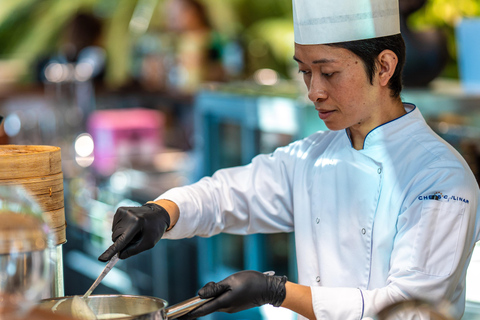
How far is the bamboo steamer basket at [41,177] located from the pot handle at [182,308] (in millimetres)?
317

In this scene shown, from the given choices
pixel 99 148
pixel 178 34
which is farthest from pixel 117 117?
pixel 178 34

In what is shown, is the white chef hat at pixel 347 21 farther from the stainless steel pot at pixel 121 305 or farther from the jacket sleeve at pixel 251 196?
the stainless steel pot at pixel 121 305

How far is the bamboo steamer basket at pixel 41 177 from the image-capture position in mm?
1180

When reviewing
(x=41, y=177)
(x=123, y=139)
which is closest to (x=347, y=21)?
(x=41, y=177)

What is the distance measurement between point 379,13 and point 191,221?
0.71 m

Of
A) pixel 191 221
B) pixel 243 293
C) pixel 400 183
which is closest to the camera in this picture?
pixel 243 293

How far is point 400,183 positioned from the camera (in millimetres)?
1424

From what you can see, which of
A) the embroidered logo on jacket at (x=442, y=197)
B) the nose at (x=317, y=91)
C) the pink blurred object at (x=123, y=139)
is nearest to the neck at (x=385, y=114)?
A: the nose at (x=317, y=91)

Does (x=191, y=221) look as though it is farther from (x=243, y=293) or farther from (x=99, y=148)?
(x=99, y=148)

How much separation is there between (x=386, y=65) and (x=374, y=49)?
0.16 feet

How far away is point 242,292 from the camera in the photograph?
4.04 feet

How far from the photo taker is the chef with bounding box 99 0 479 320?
129 cm

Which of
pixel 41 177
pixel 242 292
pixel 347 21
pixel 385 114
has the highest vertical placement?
pixel 347 21

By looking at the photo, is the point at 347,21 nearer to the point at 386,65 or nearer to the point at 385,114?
the point at 386,65
